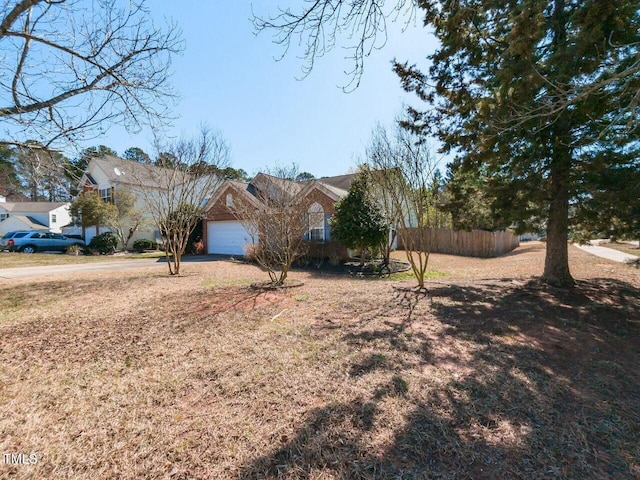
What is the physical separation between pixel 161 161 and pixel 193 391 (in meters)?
10.3

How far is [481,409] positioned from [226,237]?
18.1m

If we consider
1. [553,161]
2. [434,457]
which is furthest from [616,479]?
[553,161]

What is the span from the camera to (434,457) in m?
2.24

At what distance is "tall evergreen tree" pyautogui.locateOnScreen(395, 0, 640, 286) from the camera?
172 inches

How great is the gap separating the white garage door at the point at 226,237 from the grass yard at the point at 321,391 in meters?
12.4

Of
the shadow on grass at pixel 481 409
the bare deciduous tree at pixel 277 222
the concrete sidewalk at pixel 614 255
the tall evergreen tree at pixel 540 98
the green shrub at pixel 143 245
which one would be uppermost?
the tall evergreen tree at pixel 540 98

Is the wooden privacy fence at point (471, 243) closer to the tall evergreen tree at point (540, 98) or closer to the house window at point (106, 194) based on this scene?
the tall evergreen tree at point (540, 98)

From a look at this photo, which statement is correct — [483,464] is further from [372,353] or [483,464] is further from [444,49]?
[444,49]

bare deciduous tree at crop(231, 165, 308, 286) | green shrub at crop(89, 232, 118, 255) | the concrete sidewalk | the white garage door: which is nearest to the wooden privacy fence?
the concrete sidewalk

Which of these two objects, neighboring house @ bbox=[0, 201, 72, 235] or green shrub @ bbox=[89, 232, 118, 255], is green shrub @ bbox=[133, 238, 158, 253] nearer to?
green shrub @ bbox=[89, 232, 118, 255]

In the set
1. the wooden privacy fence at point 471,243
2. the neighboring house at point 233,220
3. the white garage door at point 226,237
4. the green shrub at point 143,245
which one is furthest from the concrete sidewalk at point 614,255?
the green shrub at point 143,245

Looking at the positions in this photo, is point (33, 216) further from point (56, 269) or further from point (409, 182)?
point (409, 182)

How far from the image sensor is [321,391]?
3084 mm

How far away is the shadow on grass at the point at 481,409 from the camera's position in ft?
7.14
